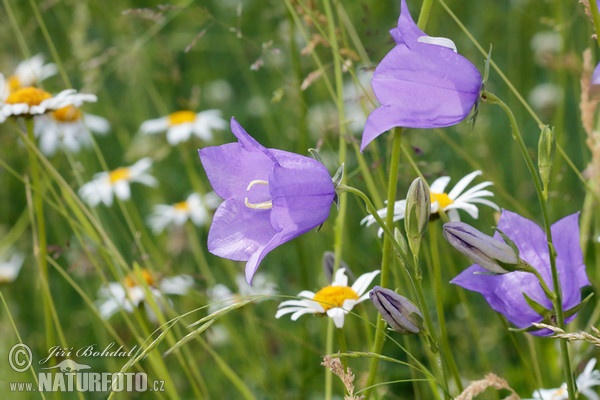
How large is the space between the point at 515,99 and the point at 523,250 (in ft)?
6.15

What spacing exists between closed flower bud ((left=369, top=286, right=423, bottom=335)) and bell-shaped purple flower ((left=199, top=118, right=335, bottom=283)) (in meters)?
0.11

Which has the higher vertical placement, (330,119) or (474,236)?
(474,236)

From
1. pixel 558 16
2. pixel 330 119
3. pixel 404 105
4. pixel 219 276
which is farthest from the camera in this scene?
pixel 330 119

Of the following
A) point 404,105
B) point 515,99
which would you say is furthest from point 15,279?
point 404,105

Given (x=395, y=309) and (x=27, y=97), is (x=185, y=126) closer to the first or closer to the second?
(x=27, y=97)

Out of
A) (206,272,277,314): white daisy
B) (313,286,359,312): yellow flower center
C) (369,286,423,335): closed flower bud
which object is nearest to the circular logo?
(206,272,277,314): white daisy

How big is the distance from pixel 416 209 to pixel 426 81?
0.17 metres

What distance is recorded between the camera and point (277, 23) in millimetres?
4312

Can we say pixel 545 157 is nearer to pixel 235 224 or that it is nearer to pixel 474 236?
pixel 474 236

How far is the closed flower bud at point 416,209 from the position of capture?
1151 mm

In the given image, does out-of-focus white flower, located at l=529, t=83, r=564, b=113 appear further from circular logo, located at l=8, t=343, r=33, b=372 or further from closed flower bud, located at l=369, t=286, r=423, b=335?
closed flower bud, located at l=369, t=286, r=423, b=335

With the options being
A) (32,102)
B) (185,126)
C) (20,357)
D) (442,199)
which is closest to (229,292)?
(20,357)

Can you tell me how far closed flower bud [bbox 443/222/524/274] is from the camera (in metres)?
1.10

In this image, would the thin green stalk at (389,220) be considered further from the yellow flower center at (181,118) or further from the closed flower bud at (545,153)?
the yellow flower center at (181,118)
